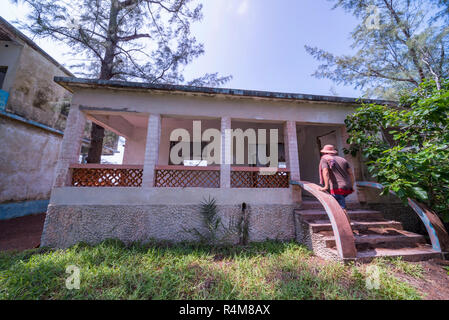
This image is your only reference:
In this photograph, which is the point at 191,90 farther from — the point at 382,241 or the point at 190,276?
the point at 382,241

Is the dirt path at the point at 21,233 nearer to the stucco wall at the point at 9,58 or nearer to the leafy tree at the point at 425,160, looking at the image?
the stucco wall at the point at 9,58

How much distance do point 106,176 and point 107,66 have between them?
4328mm

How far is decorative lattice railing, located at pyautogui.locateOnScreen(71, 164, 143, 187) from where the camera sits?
3.95 m

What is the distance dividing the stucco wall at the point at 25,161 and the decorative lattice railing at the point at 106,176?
199 inches

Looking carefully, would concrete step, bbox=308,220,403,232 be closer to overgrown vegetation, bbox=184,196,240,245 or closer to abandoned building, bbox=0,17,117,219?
overgrown vegetation, bbox=184,196,240,245

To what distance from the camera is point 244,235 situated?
3863 mm

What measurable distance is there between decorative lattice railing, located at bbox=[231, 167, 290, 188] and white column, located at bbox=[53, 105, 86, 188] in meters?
4.06

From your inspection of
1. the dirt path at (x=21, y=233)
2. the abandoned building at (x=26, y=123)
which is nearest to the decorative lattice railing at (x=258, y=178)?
the dirt path at (x=21, y=233)

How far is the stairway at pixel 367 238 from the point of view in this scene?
280 cm
